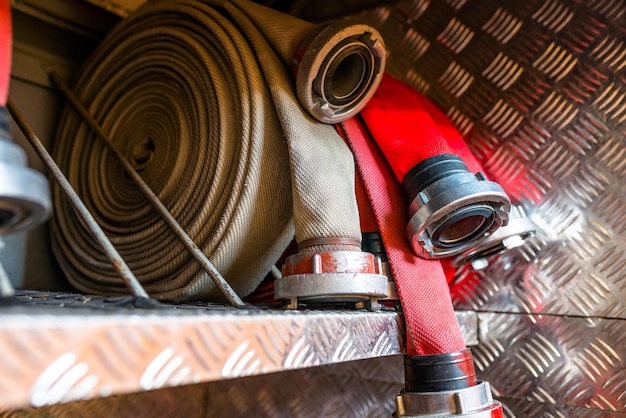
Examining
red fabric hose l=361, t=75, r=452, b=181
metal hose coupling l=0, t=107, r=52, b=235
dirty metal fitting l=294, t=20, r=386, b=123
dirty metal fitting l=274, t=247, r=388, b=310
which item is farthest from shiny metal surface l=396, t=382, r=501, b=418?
metal hose coupling l=0, t=107, r=52, b=235

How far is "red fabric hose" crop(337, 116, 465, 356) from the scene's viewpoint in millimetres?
937

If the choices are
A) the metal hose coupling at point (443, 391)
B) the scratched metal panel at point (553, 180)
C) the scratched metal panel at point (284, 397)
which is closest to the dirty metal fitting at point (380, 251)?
the metal hose coupling at point (443, 391)

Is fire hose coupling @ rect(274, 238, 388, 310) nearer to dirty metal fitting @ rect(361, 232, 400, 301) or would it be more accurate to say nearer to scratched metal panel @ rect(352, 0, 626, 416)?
dirty metal fitting @ rect(361, 232, 400, 301)

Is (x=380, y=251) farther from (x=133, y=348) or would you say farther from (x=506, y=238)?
(x=133, y=348)

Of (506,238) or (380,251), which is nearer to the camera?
(380,251)

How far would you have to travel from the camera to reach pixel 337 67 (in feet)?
3.59

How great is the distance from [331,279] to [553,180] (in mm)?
741

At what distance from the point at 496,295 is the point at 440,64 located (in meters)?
0.65

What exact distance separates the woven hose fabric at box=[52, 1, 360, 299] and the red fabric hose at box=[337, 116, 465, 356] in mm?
50

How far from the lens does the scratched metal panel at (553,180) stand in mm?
1229

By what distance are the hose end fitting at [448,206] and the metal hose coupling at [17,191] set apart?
63 cm

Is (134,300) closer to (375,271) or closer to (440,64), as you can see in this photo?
(375,271)

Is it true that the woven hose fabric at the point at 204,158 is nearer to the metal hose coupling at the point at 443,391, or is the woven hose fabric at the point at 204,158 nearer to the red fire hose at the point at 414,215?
the red fire hose at the point at 414,215

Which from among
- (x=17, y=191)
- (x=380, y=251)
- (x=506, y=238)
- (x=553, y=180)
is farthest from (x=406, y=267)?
(x=17, y=191)
